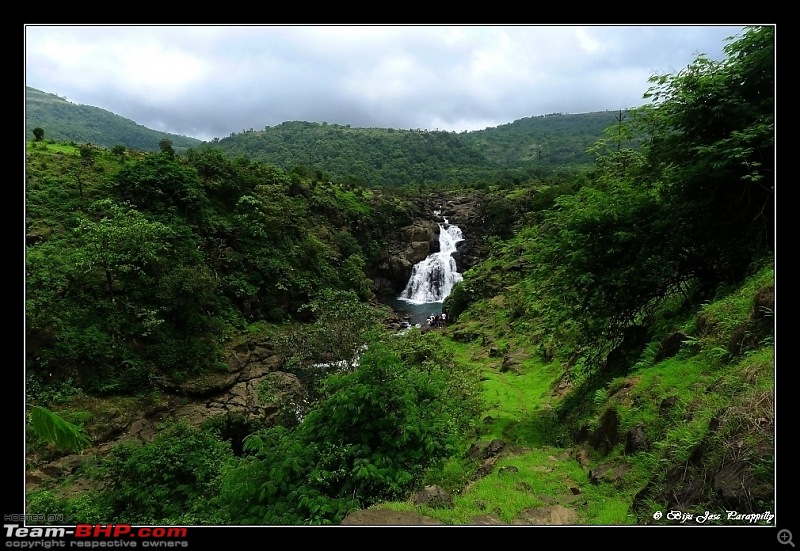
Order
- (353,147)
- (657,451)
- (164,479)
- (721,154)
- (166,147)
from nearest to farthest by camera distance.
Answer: (657,451) → (721,154) → (164,479) → (166,147) → (353,147)

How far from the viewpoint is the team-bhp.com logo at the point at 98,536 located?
3771 mm

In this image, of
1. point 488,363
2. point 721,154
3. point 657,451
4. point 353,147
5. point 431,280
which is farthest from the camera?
point 353,147

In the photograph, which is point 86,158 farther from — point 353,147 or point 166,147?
point 353,147

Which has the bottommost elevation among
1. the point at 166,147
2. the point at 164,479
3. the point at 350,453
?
the point at 164,479

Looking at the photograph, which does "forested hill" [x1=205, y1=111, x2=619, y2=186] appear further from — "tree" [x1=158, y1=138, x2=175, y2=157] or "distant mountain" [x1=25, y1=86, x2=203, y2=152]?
"tree" [x1=158, y1=138, x2=175, y2=157]

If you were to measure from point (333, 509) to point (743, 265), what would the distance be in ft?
31.8

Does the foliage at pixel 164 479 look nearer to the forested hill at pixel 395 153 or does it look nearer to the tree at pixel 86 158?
the tree at pixel 86 158

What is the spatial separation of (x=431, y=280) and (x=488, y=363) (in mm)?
23787

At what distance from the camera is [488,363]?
66.6 feet

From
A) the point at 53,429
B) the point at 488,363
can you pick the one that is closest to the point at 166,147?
the point at 488,363

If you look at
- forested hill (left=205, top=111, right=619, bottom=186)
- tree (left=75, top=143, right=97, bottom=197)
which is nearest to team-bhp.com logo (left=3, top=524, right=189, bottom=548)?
tree (left=75, top=143, right=97, bottom=197)

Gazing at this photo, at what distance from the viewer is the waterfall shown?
43.0 meters

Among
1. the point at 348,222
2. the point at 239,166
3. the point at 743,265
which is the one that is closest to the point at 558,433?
the point at 743,265

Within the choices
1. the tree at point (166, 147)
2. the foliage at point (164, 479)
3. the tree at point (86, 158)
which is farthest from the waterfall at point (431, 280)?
the foliage at point (164, 479)
